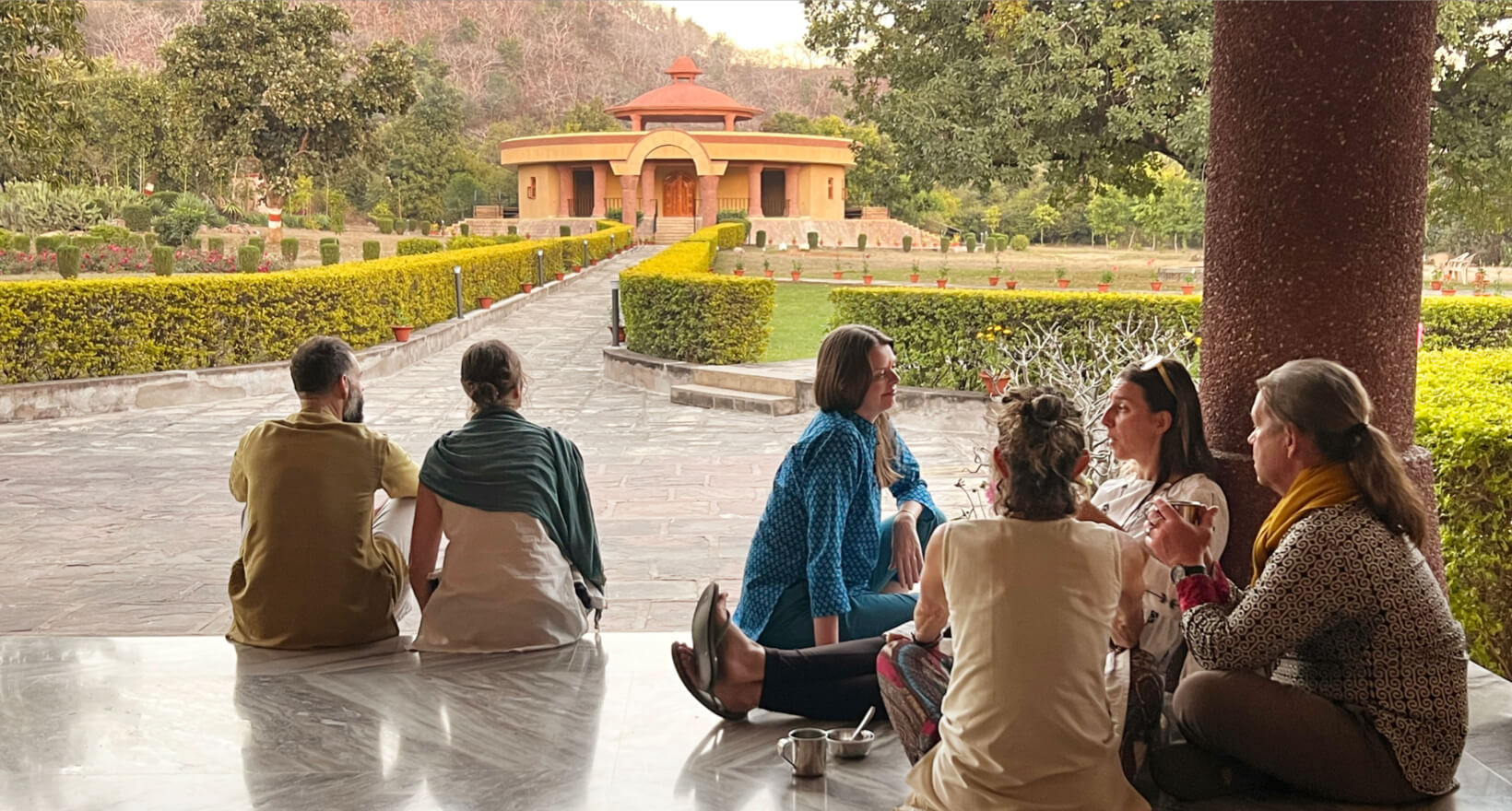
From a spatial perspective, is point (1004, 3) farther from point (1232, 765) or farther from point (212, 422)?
point (1232, 765)

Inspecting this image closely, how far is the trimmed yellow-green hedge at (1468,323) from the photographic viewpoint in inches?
394

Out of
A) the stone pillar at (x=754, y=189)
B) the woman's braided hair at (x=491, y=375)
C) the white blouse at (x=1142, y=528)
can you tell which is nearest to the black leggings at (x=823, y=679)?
the white blouse at (x=1142, y=528)

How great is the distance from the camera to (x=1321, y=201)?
323 centimetres

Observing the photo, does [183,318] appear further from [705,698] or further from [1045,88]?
[705,698]

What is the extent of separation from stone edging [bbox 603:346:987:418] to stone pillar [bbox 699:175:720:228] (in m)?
29.4

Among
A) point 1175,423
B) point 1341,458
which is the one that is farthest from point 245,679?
point 1341,458

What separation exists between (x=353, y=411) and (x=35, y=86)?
918 centimetres

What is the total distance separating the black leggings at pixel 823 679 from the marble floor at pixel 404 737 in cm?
10

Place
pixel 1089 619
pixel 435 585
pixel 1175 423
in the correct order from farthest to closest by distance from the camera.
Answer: pixel 435 585, pixel 1175 423, pixel 1089 619

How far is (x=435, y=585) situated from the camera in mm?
3887

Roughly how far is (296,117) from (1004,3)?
21.4m

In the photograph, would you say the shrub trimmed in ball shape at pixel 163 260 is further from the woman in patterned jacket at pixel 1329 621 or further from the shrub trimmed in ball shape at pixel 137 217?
the woman in patterned jacket at pixel 1329 621

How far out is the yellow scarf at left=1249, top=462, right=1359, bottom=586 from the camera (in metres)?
2.54

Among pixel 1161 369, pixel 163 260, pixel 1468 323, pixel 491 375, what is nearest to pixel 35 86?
pixel 163 260
